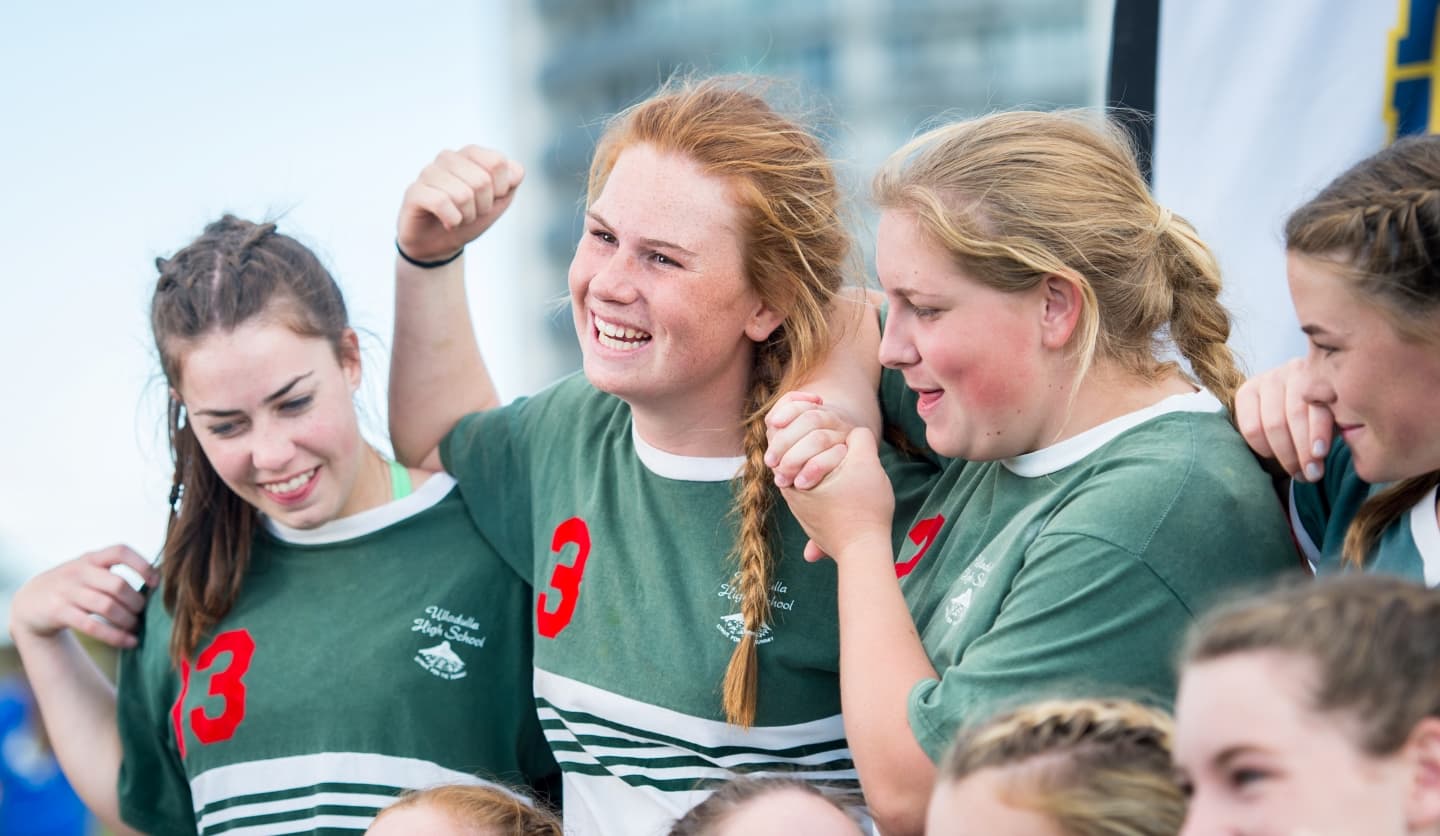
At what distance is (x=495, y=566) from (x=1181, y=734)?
1.86 metres

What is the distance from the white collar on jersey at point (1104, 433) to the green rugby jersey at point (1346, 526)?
183 mm

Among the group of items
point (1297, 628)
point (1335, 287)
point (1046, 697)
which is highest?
point (1335, 287)

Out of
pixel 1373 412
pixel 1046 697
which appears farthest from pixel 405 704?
pixel 1373 412

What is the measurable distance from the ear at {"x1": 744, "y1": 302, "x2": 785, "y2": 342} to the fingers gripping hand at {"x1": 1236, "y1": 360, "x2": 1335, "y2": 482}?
32.5 inches

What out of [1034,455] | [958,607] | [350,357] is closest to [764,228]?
[1034,455]

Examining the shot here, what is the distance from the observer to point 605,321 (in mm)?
2559

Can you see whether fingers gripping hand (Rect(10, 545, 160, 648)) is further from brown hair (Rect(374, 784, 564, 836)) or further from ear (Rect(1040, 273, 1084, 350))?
ear (Rect(1040, 273, 1084, 350))

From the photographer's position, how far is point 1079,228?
213 centimetres

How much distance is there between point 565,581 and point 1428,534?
1.46m

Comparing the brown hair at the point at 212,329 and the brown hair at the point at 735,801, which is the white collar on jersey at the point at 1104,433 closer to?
the brown hair at the point at 735,801

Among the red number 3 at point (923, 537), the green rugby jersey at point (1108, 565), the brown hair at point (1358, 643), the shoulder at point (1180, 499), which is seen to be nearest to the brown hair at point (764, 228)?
the red number 3 at point (923, 537)

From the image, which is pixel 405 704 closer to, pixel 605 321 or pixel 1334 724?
pixel 605 321

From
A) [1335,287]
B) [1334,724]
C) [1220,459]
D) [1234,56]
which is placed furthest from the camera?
[1234,56]

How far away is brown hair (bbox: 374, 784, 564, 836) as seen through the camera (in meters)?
2.28
